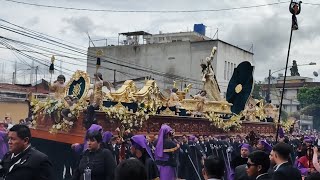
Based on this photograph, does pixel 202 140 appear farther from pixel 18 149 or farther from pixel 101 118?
pixel 18 149

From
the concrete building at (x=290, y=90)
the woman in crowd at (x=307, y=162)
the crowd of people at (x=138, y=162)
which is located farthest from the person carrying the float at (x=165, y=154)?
the concrete building at (x=290, y=90)

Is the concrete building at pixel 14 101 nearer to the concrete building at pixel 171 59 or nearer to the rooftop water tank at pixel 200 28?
the concrete building at pixel 171 59

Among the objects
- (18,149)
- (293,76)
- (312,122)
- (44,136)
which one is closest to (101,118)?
(44,136)

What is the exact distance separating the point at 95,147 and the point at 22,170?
1.61 m

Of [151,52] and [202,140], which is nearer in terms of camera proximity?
[202,140]

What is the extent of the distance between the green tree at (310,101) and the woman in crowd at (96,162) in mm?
51396

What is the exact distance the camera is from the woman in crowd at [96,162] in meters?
6.32

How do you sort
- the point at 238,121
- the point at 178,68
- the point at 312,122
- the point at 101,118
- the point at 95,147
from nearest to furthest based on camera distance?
1. the point at 95,147
2. the point at 101,118
3. the point at 238,121
4. the point at 178,68
5. the point at 312,122

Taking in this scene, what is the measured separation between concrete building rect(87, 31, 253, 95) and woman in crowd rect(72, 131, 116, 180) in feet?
108

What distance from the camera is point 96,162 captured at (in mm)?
6332

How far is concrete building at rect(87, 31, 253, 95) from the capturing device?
4125 centimetres

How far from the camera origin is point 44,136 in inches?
539

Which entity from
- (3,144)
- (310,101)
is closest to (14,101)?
(3,144)

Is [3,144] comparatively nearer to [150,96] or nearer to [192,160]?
[150,96]
